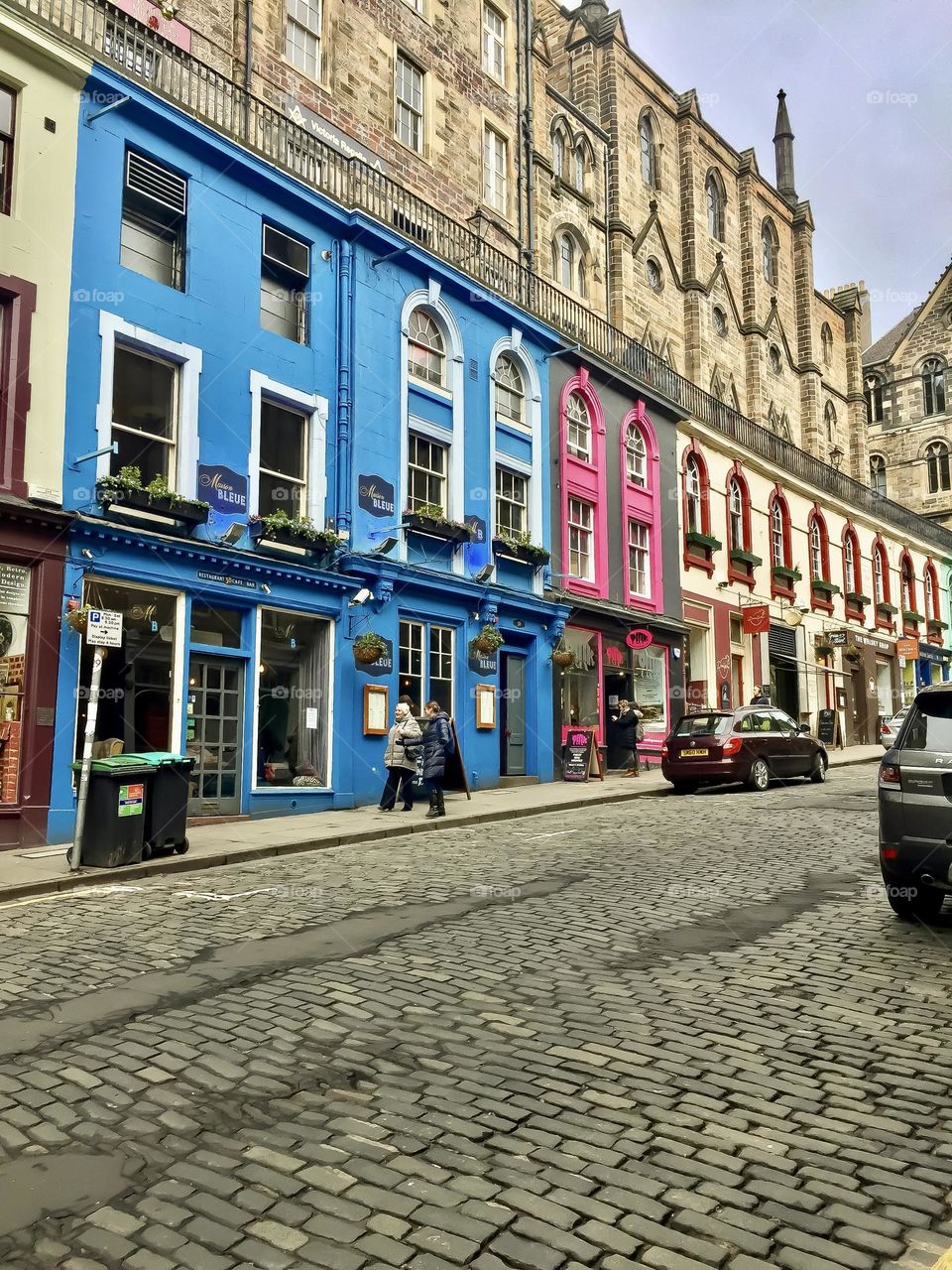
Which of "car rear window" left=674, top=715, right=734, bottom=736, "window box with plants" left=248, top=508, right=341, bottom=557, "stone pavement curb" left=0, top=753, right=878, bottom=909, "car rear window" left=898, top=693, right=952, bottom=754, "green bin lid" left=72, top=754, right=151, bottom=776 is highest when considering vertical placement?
"window box with plants" left=248, top=508, right=341, bottom=557

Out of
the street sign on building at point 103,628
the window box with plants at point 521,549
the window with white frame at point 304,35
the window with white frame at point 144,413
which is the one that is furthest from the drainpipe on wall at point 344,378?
the street sign on building at point 103,628

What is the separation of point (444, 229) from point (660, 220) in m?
15.1

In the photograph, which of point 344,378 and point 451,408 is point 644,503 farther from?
point 344,378

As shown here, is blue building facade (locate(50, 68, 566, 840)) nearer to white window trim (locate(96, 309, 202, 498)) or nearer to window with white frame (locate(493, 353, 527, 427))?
white window trim (locate(96, 309, 202, 498))

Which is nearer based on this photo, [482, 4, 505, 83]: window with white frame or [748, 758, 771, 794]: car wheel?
[748, 758, 771, 794]: car wheel

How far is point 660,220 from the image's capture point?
3444 cm

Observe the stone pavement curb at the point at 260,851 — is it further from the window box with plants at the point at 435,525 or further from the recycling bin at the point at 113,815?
the window box with plants at the point at 435,525

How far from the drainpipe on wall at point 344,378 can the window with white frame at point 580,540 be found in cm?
743

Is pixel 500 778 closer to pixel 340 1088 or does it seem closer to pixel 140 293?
pixel 140 293

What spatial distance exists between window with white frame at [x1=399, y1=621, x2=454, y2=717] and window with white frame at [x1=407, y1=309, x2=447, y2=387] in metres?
4.92

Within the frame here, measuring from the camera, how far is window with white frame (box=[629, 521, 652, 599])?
25.8m

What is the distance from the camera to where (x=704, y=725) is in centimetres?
1919

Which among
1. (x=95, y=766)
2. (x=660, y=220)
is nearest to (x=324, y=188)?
(x=95, y=766)

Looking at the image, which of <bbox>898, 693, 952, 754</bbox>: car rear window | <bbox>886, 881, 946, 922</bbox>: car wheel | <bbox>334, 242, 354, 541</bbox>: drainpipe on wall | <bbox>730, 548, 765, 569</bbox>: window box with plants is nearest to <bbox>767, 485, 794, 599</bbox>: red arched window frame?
<bbox>730, 548, 765, 569</bbox>: window box with plants
